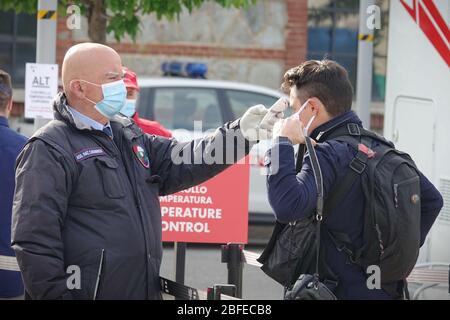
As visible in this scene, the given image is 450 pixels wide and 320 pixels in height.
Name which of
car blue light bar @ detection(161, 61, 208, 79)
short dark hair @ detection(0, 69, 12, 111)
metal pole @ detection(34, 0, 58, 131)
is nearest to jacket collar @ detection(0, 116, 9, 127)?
short dark hair @ detection(0, 69, 12, 111)

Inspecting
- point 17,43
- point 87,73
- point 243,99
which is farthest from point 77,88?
point 17,43

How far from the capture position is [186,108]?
10453 millimetres

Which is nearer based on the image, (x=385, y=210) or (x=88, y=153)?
(x=385, y=210)

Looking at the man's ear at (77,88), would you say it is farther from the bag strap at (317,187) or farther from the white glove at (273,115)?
the bag strap at (317,187)

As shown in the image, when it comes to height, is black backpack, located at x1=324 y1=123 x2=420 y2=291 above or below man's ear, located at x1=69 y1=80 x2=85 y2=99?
below

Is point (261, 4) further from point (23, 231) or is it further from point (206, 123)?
point (23, 231)

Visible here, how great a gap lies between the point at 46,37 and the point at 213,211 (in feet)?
7.14

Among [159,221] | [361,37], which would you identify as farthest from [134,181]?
[361,37]

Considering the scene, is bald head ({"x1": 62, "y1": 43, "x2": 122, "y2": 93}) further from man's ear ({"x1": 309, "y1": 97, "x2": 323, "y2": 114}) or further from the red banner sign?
the red banner sign

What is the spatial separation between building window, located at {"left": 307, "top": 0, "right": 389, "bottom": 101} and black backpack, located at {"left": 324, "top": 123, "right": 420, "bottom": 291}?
451 inches

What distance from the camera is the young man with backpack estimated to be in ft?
11.7

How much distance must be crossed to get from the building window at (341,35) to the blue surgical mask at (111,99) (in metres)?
11.3

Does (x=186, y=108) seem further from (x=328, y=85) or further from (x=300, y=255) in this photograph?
(x=300, y=255)

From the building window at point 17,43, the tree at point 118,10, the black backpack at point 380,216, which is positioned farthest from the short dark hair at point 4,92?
the building window at point 17,43
